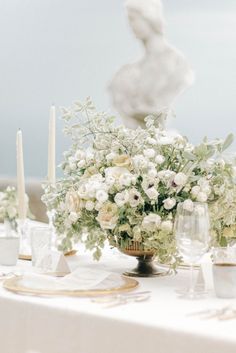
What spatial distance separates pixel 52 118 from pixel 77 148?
0.21m

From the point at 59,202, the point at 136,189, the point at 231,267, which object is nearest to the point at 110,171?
the point at 136,189

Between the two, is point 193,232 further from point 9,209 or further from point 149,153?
point 9,209

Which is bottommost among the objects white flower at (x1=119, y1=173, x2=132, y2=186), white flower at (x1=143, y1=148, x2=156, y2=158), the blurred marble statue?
white flower at (x1=119, y1=173, x2=132, y2=186)

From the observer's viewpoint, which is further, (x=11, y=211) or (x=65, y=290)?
(x=11, y=211)

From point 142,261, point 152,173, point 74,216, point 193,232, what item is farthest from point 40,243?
point 193,232

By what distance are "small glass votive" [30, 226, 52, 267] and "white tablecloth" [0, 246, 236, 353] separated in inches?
9.0

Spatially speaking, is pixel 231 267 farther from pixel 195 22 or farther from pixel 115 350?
pixel 195 22

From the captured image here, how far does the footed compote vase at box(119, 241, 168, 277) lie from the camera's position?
155cm

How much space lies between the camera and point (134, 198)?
1.47 metres

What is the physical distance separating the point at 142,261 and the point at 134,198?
21 cm

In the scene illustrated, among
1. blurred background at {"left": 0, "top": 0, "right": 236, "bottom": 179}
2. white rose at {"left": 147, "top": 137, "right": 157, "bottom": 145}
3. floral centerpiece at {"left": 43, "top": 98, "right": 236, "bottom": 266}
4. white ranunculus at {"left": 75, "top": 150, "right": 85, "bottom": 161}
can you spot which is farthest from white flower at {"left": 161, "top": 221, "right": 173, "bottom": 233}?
blurred background at {"left": 0, "top": 0, "right": 236, "bottom": 179}

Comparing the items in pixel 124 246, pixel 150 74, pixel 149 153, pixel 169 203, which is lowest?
pixel 124 246

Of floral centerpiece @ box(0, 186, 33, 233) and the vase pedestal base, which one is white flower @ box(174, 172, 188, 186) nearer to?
the vase pedestal base

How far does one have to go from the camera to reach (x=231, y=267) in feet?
4.33
